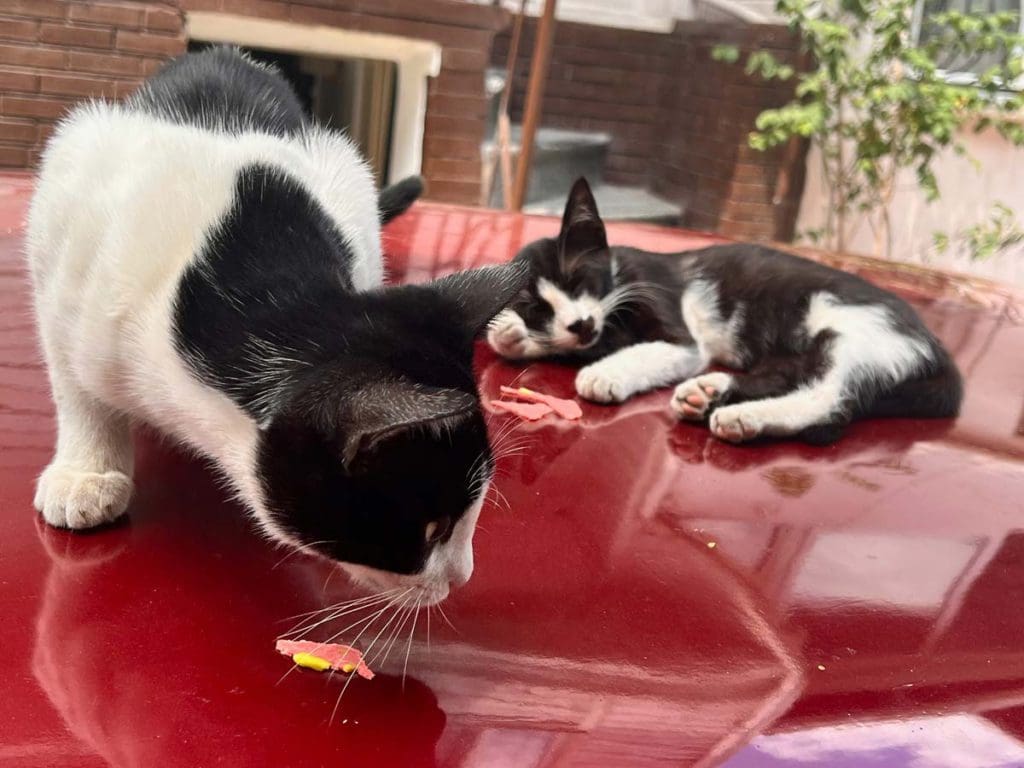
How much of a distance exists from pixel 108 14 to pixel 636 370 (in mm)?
2004

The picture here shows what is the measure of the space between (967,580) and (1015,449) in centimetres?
54

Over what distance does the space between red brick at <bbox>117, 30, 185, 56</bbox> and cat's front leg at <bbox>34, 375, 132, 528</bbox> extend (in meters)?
1.98

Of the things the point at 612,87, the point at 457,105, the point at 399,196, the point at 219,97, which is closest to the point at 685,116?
the point at 612,87

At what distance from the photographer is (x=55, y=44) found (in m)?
2.53

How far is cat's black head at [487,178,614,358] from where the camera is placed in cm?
172

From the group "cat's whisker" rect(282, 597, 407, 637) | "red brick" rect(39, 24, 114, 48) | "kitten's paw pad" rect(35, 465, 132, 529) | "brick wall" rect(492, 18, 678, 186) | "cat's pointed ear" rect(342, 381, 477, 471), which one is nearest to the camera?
"cat's pointed ear" rect(342, 381, 477, 471)

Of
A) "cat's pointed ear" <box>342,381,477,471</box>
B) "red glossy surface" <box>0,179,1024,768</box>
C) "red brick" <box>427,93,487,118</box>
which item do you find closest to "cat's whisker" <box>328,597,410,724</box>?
"red glossy surface" <box>0,179,1024,768</box>

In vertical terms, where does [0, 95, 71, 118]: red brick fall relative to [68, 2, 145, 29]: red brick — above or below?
below

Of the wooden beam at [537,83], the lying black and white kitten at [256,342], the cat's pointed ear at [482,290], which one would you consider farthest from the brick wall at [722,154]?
the cat's pointed ear at [482,290]

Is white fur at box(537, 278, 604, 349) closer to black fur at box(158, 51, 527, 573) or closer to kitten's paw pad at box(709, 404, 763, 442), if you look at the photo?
kitten's paw pad at box(709, 404, 763, 442)

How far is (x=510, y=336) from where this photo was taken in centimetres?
170

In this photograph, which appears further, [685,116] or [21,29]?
[685,116]

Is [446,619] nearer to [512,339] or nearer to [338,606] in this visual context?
[338,606]

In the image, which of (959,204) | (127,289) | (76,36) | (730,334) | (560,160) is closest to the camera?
(127,289)
